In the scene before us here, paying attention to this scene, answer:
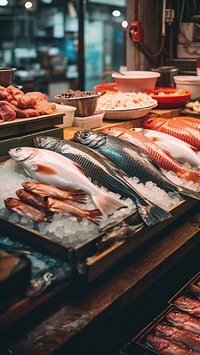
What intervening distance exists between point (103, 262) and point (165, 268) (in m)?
0.46

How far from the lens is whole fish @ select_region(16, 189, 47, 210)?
2285mm

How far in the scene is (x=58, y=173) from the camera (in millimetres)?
2537

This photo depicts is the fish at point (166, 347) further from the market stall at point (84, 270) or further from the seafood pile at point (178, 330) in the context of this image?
the market stall at point (84, 270)

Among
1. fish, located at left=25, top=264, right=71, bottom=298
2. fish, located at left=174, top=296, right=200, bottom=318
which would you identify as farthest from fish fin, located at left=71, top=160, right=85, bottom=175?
fish, located at left=174, top=296, right=200, bottom=318

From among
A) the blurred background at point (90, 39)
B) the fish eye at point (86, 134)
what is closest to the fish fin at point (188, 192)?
the fish eye at point (86, 134)

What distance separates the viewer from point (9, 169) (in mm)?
2844

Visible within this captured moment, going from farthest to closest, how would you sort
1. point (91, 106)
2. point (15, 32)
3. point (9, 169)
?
point (15, 32) < point (91, 106) < point (9, 169)

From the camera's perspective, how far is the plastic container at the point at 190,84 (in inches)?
203

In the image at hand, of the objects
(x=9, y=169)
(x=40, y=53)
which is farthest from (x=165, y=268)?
(x=40, y=53)

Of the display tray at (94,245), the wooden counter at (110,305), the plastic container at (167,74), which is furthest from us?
the plastic container at (167,74)

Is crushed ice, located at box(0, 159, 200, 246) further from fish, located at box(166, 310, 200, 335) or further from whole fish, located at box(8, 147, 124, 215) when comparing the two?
fish, located at box(166, 310, 200, 335)

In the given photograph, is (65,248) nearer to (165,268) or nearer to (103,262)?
(103,262)

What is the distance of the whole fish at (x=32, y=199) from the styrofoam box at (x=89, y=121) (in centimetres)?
143

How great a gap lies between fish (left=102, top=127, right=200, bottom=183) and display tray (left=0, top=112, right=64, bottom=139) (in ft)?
1.57
